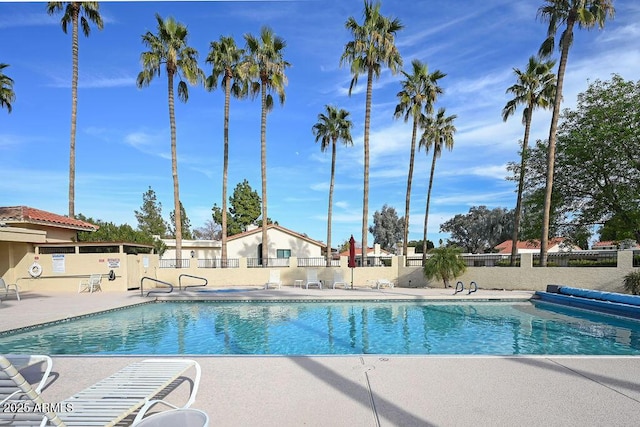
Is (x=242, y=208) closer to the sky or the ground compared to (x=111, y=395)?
closer to the sky

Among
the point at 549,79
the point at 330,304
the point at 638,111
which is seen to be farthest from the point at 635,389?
the point at 549,79

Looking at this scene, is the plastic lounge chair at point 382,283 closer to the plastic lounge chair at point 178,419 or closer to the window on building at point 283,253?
the window on building at point 283,253

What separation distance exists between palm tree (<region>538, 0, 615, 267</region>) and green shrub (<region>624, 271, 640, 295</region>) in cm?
309

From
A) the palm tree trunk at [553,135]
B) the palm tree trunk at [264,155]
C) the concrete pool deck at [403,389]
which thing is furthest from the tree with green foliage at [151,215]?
the concrete pool deck at [403,389]

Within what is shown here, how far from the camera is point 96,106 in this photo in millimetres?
19922

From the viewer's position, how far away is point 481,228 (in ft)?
181

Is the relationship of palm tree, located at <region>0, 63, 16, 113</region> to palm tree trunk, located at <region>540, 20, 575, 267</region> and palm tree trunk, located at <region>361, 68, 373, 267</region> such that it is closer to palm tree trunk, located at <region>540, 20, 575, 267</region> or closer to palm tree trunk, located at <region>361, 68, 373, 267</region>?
palm tree trunk, located at <region>361, 68, 373, 267</region>

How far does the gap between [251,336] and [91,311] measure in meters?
5.84

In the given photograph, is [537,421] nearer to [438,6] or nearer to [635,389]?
[635,389]

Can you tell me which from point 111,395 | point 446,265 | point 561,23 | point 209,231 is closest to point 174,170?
point 446,265

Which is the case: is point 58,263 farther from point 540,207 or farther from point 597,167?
point 597,167

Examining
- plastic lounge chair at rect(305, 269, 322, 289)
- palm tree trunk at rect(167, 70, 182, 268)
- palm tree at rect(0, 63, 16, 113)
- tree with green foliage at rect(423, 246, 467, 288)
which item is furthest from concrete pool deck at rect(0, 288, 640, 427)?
palm tree at rect(0, 63, 16, 113)

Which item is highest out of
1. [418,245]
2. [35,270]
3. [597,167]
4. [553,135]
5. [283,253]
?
[553,135]

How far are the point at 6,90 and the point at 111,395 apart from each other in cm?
2924
